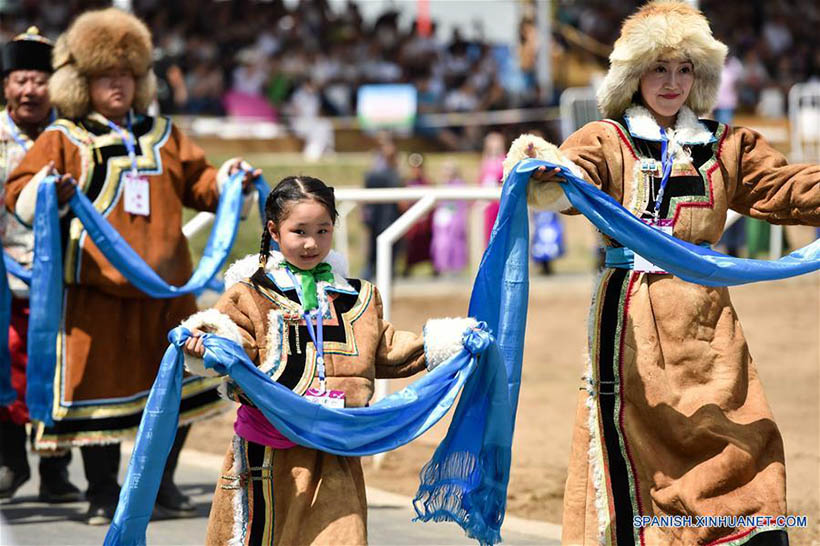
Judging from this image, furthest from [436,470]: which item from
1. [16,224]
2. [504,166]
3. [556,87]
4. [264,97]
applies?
[556,87]

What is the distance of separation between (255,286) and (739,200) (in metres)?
1.90

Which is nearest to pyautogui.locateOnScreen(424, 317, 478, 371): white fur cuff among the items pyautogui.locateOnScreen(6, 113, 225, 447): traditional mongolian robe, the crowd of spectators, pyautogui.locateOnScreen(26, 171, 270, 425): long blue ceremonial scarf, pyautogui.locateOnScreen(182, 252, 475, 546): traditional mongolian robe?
pyautogui.locateOnScreen(182, 252, 475, 546): traditional mongolian robe

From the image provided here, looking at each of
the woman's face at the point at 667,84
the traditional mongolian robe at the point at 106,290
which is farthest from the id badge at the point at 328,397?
the traditional mongolian robe at the point at 106,290

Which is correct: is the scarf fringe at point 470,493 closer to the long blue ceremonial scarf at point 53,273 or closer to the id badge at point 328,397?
the id badge at point 328,397

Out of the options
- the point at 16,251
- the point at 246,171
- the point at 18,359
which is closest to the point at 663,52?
the point at 246,171

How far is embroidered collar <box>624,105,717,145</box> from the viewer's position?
5508mm

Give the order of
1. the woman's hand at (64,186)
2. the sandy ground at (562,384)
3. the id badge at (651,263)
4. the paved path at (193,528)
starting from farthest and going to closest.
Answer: the sandy ground at (562,384), the woman's hand at (64,186), the paved path at (193,528), the id badge at (651,263)

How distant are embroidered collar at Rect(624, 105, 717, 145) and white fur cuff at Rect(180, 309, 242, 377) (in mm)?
1707

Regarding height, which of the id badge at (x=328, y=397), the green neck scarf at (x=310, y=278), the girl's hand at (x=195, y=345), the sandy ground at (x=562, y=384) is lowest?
the sandy ground at (x=562, y=384)

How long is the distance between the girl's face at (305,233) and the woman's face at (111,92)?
2429mm

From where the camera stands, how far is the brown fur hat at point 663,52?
5508 mm

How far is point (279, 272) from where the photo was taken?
5062 millimetres

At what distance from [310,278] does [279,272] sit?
0.11 meters

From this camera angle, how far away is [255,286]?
5035 millimetres
